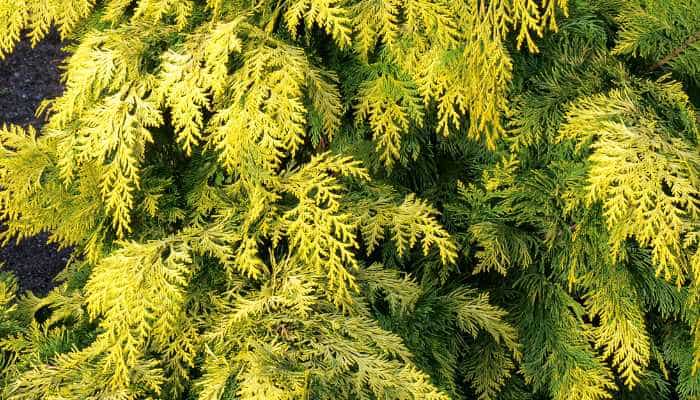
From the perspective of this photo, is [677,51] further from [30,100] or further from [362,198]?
[30,100]

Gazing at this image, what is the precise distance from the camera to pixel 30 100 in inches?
257

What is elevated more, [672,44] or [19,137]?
[672,44]

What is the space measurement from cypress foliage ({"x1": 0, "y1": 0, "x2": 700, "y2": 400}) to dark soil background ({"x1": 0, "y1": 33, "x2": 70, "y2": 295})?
2.97 meters

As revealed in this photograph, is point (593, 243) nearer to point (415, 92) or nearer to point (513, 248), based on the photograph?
point (513, 248)

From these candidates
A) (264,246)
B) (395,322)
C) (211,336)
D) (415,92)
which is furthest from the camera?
(264,246)

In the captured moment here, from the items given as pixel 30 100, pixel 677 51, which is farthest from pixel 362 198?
pixel 30 100

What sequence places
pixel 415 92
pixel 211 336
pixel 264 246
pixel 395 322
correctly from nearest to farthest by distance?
pixel 211 336
pixel 415 92
pixel 395 322
pixel 264 246

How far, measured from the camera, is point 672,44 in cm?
252

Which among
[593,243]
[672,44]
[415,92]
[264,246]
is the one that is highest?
[672,44]

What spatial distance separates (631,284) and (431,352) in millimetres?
849

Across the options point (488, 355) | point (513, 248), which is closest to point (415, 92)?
point (513, 248)

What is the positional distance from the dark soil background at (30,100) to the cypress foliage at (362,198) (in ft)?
9.74

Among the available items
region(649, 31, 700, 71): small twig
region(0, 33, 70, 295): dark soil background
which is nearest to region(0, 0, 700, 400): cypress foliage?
region(649, 31, 700, 71): small twig

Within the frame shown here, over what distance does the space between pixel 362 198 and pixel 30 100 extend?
545 centimetres
